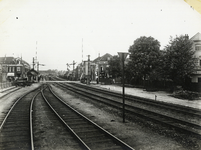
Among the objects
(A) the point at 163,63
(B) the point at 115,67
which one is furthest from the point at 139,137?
(B) the point at 115,67

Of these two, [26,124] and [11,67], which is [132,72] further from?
[11,67]

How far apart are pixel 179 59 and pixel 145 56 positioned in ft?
30.0

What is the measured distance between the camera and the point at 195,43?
83.8 ft

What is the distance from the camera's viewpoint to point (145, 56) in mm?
29453

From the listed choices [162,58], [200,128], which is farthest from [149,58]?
[200,128]

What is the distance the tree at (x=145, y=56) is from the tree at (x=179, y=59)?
728 cm

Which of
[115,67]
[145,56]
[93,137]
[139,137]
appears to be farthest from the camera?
[115,67]

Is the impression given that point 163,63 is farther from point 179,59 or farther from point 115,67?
point 115,67

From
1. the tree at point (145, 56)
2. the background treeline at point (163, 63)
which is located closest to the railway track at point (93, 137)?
the background treeline at point (163, 63)

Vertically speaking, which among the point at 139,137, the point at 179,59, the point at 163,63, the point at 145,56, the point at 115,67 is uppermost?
the point at 145,56

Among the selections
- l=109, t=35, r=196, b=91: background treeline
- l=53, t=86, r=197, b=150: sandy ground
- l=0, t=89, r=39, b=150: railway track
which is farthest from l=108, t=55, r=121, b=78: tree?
l=0, t=89, r=39, b=150: railway track

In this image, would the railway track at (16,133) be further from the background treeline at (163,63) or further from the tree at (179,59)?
the background treeline at (163,63)

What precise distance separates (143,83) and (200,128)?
77.6 feet

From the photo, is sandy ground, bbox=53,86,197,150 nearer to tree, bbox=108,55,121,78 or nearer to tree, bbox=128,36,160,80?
tree, bbox=128,36,160,80
